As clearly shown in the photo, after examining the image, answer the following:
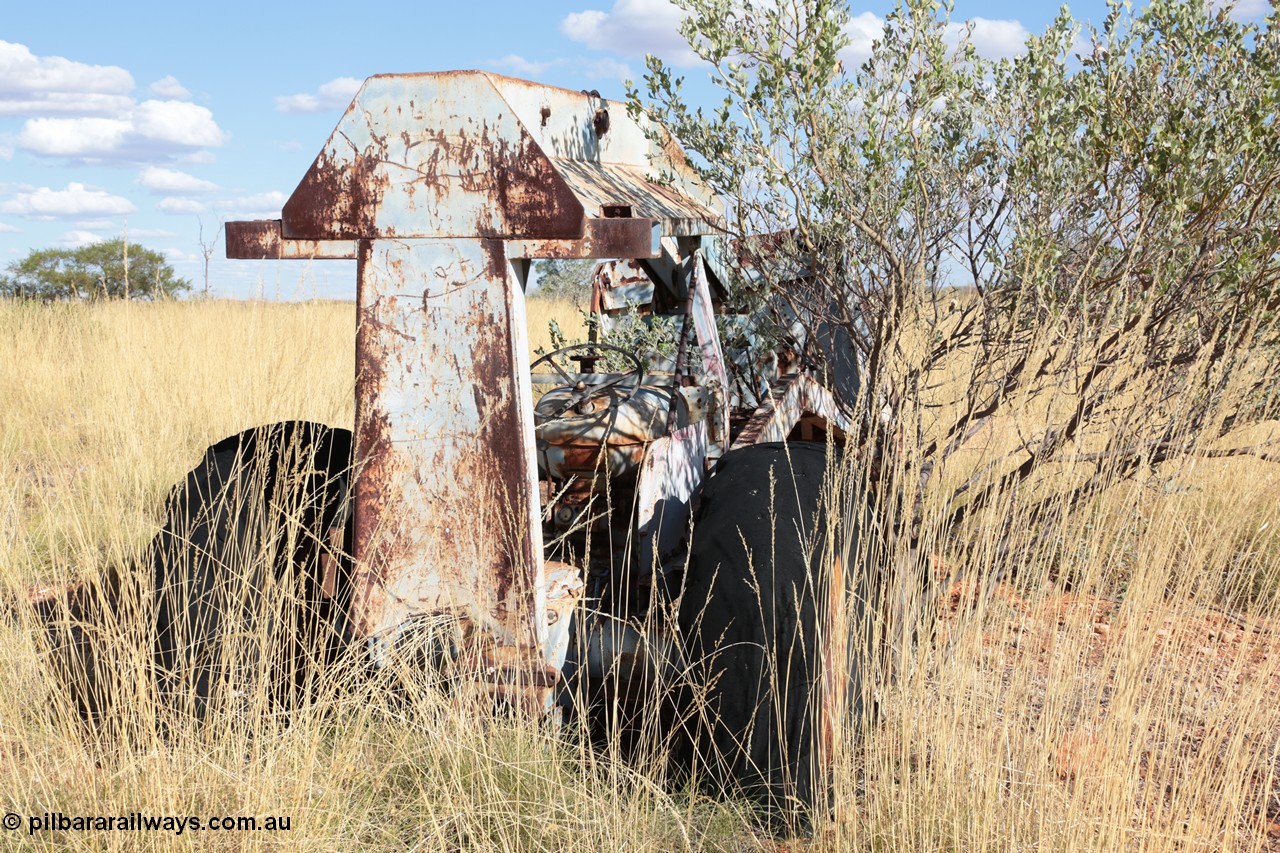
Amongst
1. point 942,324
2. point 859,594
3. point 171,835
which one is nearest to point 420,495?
point 171,835

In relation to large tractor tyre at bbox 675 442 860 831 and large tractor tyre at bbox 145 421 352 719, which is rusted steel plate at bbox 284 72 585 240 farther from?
large tractor tyre at bbox 675 442 860 831

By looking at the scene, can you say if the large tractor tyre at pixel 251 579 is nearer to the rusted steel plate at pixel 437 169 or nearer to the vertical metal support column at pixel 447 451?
the vertical metal support column at pixel 447 451

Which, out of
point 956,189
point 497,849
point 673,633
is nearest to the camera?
point 497,849

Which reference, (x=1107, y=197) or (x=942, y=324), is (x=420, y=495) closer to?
(x=942, y=324)

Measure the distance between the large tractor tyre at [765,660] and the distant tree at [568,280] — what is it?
16.3 meters

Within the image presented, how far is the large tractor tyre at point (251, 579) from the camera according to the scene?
9.04 feet

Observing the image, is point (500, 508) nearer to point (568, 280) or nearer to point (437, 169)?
point (437, 169)

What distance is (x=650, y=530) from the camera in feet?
9.64

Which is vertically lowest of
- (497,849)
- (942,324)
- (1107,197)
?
(497,849)

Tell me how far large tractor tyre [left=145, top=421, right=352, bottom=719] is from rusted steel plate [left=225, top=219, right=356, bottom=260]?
517 mm

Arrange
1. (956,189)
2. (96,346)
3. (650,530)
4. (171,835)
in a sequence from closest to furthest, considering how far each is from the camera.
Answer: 1. (171,835)
2. (650,530)
3. (956,189)
4. (96,346)

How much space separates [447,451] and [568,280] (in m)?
17.2

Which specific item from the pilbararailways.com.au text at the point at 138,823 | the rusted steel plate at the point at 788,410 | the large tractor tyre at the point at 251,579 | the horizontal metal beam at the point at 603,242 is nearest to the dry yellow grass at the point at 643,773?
the pilbararailways.com.au text at the point at 138,823

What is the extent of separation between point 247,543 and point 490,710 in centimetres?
90
